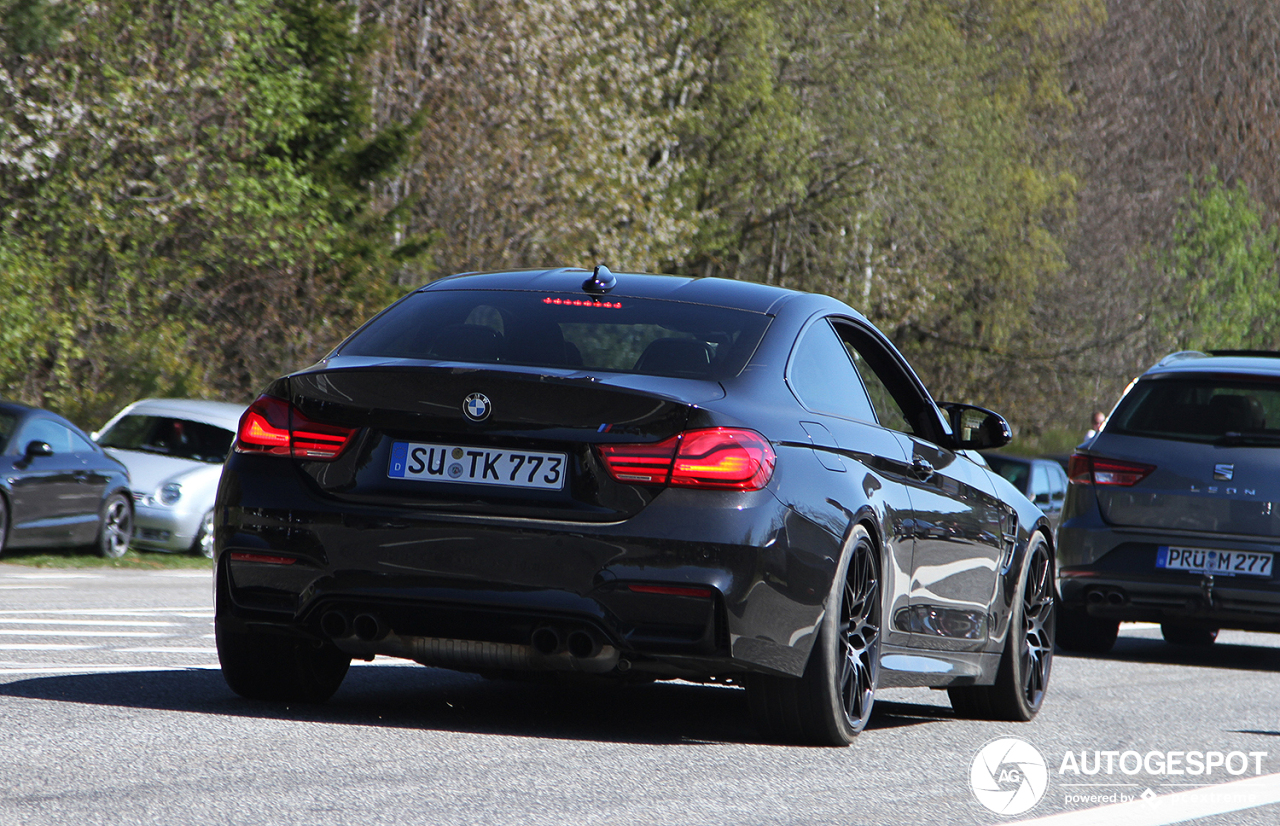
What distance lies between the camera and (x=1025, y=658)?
7.84 meters

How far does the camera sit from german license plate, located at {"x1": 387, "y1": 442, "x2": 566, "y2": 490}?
5.57 meters

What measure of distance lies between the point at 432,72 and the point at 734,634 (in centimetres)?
2959

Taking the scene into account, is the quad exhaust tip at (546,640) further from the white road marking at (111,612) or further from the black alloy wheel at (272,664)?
the white road marking at (111,612)

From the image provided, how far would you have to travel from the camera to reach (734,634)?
552 centimetres

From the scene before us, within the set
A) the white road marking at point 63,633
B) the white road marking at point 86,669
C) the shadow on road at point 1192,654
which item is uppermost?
the white road marking at point 86,669

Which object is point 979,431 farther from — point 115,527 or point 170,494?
point 170,494

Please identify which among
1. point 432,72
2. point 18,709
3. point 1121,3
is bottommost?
point 18,709

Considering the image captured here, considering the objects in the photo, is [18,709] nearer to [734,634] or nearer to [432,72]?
[734,634]

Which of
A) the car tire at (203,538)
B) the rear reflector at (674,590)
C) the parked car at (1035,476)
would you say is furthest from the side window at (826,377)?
the parked car at (1035,476)

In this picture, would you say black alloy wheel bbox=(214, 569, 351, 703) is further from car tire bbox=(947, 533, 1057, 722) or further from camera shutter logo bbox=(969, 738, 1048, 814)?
car tire bbox=(947, 533, 1057, 722)

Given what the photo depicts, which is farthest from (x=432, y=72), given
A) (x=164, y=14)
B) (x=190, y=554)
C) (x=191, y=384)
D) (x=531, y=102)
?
(x=190, y=554)

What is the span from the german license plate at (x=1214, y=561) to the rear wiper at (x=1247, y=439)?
66 centimetres

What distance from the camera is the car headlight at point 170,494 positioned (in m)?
19.3

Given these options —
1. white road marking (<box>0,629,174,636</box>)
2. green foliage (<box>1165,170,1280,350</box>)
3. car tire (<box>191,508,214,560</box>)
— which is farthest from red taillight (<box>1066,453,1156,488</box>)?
green foliage (<box>1165,170,1280,350</box>)
